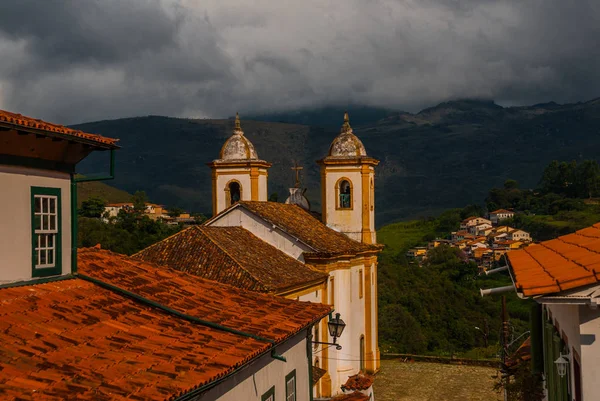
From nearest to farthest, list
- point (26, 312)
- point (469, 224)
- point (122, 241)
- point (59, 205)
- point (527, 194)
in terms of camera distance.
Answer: point (26, 312), point (59, 205), point (122, 241), point (469, 224), point (527, 194)

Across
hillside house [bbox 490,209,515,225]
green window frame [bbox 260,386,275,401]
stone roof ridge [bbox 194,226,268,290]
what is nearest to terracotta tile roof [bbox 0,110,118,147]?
green window frame [bbox 260,386,275,401]

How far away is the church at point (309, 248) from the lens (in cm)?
2183

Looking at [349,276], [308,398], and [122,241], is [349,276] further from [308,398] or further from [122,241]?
[122,241]

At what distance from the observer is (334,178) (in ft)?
103

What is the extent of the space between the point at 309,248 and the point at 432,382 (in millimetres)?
11102

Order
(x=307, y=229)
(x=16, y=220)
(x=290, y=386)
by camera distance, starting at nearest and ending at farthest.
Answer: (x=16, y=220), (x=290, y=386), (x=307, y=229)

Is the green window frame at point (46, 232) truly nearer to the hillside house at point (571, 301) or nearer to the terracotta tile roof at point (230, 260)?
the hillside house at point (571, 301)


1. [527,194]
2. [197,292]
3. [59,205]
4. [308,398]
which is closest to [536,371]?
[308,398]

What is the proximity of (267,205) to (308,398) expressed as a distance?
16.5 m

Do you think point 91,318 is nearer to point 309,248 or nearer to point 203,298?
point 203,298

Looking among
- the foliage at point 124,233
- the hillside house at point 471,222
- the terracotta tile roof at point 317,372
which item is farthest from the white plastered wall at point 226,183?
the hillside house at point 471,222

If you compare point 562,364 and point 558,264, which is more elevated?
point 558,264

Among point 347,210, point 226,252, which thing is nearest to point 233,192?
point 347,210

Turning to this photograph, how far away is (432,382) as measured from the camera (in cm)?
3309
